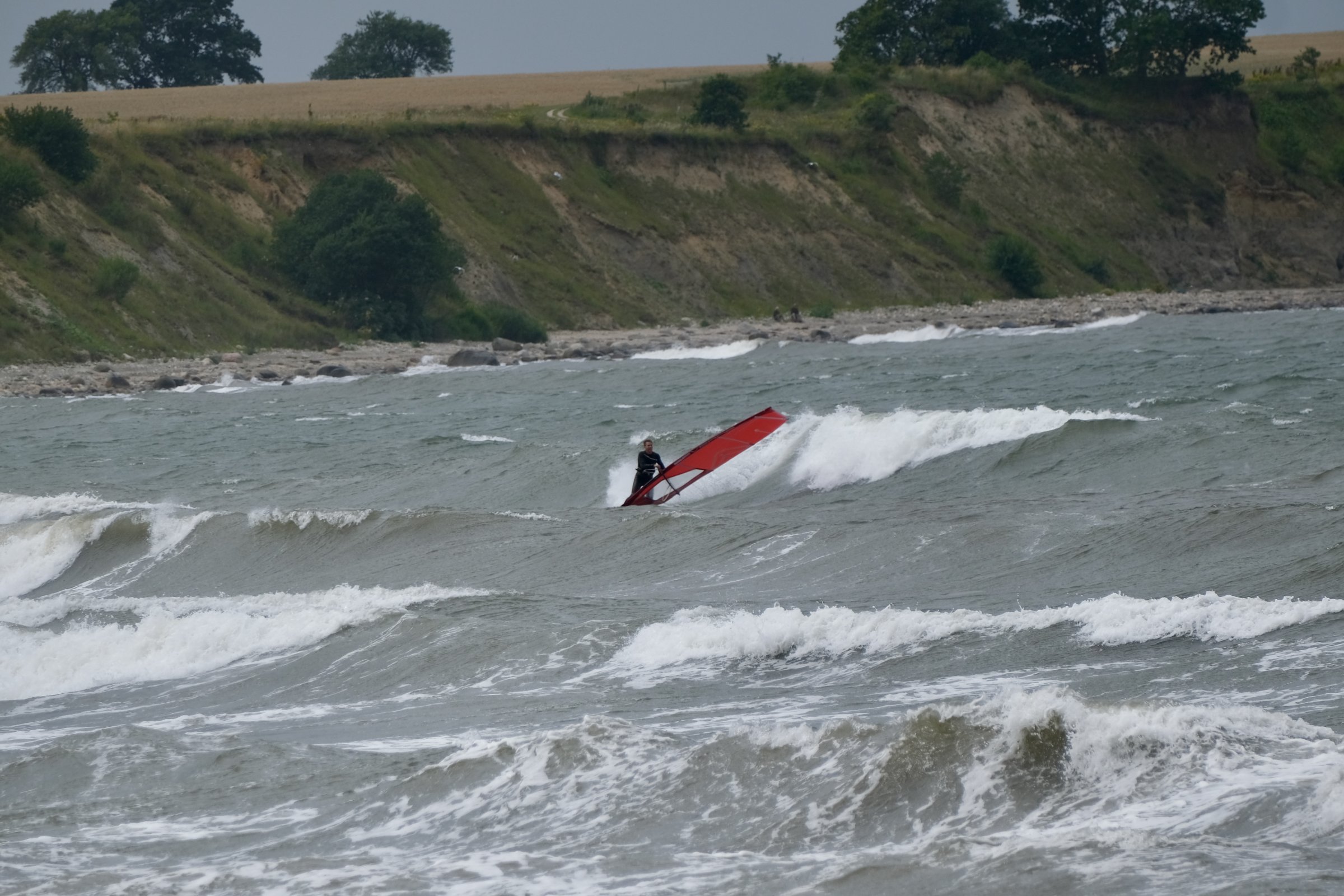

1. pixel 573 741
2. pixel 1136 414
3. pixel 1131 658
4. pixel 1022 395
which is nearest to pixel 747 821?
pixel 573 741

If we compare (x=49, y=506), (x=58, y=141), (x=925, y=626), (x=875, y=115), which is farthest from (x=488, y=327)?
(x=925, y=626)

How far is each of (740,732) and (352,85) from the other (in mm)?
80104

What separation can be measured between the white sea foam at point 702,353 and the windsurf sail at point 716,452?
20.4 m

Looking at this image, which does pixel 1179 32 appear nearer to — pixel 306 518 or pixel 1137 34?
pixel 1137 34

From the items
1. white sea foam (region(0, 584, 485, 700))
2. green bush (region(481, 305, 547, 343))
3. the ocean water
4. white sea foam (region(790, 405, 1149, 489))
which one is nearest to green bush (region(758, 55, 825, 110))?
green bush (region(481, 305, 547, 343))

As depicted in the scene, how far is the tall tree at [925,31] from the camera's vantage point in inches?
3201

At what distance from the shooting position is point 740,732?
9922mm

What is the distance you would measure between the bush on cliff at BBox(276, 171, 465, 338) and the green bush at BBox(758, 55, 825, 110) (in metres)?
27.6

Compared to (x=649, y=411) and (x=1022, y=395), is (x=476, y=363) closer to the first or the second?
(x=649, y=411)

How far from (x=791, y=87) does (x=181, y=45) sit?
143 ft

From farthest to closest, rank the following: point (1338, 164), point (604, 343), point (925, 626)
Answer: point (1338, 164) → point (604, 343) → point (925, 626)

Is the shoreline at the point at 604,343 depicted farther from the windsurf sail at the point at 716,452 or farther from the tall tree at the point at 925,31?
the tall tree at the point at 925,31

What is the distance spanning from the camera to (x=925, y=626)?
41.6 ft

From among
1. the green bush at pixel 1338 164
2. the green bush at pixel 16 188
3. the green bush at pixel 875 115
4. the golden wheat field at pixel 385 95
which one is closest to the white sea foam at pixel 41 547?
the green bush at pixel 16 188
